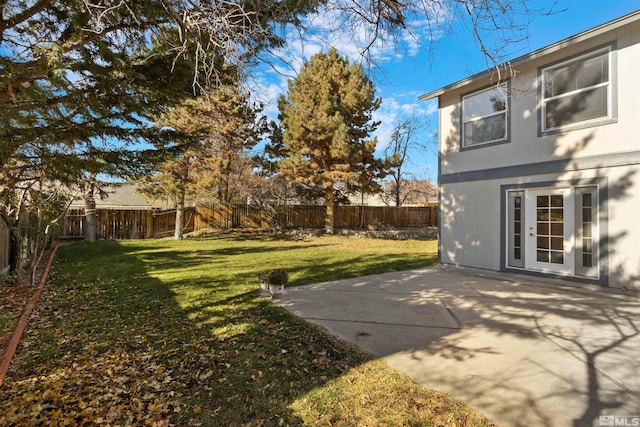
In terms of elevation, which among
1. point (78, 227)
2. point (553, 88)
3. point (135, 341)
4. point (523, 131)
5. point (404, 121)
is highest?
point (404, 121)

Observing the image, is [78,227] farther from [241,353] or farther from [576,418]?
[576,418]

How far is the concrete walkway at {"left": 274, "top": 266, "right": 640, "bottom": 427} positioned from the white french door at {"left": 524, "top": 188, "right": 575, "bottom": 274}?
0.61 metres

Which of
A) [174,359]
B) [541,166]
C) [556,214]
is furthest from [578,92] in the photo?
[174,359]

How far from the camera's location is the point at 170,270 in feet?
27.5

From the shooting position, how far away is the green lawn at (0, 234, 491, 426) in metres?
2.49

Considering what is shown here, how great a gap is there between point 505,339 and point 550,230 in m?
4.31

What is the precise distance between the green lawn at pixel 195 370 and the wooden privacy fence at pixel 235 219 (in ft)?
38.0

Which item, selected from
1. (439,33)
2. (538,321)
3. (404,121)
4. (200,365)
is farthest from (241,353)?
(404,121)

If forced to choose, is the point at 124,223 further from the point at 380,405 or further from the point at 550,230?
the point at 550,230

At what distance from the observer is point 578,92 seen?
20.9ft

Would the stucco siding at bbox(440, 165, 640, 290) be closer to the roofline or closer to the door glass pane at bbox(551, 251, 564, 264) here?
the door glass pane at bbox(551, 251, 564, 264)

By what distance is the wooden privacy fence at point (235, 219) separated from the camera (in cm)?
1619

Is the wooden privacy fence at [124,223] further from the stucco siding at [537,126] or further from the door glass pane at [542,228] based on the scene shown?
the door glass pane at [542,228]

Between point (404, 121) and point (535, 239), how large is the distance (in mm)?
19113
